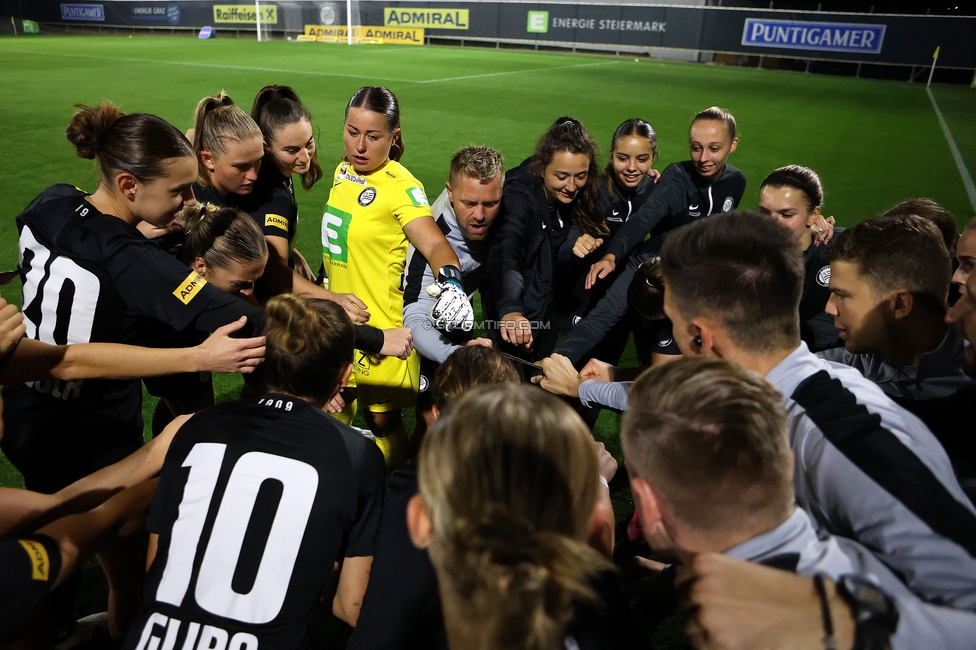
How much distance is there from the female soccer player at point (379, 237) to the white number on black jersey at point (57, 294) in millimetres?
1521

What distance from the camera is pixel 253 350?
2342mm

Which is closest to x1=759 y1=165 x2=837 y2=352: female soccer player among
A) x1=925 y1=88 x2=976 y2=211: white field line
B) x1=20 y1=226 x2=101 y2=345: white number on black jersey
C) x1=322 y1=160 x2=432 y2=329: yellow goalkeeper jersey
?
x1=322 y1=160 x2=432 y2=329: yellow goalkeeper jersey

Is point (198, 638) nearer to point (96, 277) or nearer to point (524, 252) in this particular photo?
point (96, 277)

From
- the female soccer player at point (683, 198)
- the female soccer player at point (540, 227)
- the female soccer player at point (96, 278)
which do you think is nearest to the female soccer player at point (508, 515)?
the female soccer player at point (96, 278)

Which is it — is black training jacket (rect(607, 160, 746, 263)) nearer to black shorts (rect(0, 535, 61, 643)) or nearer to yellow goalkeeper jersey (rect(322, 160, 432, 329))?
yellow goalkeeper jersey (rect(322, 160, 432, 329))

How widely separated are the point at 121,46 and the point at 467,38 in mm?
16776

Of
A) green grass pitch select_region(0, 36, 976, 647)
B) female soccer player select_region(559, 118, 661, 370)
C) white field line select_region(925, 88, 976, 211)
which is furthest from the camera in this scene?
white field line select_region(925, 88, 976, 211)

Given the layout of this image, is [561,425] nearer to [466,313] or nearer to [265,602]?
[265,602]

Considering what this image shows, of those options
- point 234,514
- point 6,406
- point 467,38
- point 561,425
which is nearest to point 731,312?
point 561,425

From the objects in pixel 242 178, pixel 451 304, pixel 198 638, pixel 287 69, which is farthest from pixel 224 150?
pixel 287 69

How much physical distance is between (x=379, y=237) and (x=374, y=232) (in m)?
0.04

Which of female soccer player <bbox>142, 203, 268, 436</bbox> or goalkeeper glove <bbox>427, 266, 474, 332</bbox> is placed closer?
female soccer player <bbox>142, 203, 268, 436</bbox>

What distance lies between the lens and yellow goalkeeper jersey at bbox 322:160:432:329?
→ 359 centimetres

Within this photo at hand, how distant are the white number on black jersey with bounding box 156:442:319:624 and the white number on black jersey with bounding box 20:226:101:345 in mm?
1025
